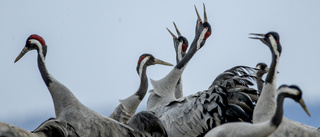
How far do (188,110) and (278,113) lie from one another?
6.86ft

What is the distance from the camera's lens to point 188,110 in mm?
6223

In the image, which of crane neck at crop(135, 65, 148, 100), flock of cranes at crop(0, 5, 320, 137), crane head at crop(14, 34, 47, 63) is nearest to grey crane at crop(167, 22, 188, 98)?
flock of cranes at crop(0, 5, 320, 137)

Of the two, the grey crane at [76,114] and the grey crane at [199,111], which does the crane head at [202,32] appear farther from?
the grey crane at [76,114]

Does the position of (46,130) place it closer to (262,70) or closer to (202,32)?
(202,32)

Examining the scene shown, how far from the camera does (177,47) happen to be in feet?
27.5

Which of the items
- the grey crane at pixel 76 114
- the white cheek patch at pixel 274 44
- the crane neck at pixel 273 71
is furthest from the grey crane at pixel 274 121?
the grey crane at pixel 76 114

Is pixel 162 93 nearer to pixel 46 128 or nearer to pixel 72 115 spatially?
pixel 72 115

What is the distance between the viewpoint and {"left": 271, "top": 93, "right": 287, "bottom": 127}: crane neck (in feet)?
13.8

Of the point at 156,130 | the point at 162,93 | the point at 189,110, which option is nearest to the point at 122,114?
the point at 162,93

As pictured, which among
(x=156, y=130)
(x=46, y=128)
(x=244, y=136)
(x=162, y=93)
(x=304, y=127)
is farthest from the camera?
(x=162, y=93)

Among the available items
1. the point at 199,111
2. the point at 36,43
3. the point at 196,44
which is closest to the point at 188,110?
the point at 199,111

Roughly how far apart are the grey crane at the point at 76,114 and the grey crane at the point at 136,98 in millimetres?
1278

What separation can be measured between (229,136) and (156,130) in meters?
1.21

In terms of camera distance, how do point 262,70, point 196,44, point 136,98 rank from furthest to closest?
point 262,70
point 196,44
point 136,98
